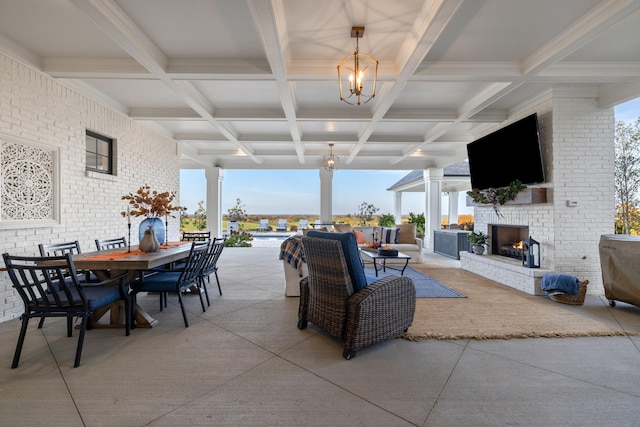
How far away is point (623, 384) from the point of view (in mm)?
1898

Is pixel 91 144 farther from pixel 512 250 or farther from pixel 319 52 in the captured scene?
pixel 512 250

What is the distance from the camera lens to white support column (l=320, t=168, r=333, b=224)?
8.79 meters

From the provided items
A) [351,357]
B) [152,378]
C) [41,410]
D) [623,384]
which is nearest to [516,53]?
[623,384]

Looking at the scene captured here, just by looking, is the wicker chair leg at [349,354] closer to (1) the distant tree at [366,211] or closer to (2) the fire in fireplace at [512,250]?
(2) the fire in fireplace at [512,250]

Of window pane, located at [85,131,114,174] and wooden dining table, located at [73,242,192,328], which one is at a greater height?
window pane, located at [85,131,114,174]

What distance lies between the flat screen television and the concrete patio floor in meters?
2.37

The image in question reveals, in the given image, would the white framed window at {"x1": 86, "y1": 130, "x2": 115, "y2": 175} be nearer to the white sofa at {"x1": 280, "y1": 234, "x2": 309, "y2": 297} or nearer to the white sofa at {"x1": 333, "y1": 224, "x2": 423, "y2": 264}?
the white sofa at {"x1": 280, "y1": 234, "x2": 309, "y2": 297}

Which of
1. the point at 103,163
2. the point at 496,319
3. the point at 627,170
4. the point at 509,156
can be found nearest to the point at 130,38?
the point at 103,163

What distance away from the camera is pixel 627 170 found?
5.34m

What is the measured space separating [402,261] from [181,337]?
4809 mm

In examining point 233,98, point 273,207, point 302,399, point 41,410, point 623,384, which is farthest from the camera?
point 273,207

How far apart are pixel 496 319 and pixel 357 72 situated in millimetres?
3028

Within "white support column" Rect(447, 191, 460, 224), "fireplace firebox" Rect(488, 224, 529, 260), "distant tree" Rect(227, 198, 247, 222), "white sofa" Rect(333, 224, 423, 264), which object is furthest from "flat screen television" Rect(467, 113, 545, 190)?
"distant tree" Rect(227, 198, 247, 222)

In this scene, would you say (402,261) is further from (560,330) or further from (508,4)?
(508,4)
